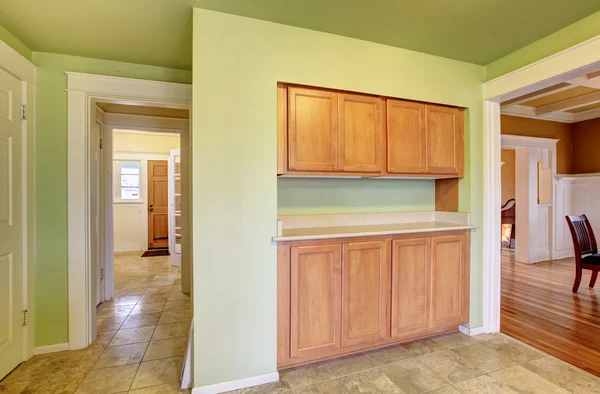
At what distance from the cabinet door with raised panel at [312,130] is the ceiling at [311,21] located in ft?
1.55

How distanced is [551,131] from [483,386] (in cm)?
527

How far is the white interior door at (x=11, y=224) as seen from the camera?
197 cm

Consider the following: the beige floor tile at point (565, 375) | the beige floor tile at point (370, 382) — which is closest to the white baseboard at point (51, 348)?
the beige floor tile at point (370, 382)

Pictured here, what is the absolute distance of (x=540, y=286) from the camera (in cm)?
383

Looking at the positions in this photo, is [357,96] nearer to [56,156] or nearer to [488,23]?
[488,23]

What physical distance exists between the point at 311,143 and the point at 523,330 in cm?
255

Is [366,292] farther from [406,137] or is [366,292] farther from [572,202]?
[572,202]

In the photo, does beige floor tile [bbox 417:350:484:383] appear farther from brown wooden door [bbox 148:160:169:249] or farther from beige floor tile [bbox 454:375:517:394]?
brown wooden door [bbox 148:160:169:249]

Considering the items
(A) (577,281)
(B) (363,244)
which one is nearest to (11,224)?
(B) (363,244)

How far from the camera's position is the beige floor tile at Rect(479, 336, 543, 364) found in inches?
86.1

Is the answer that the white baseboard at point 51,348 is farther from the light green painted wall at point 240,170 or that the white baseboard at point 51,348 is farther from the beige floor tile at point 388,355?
the beige floor tile at point 388,355

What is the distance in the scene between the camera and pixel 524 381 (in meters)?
1.92

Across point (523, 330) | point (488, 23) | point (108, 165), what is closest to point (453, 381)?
point (523, 330)

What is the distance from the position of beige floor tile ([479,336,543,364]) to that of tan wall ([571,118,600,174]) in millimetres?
4660
